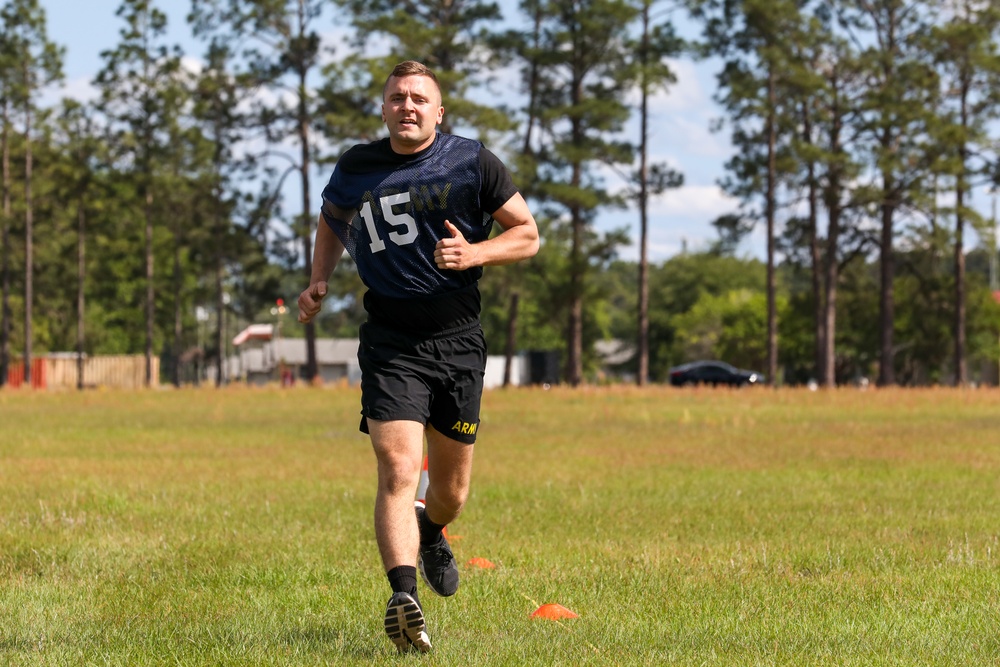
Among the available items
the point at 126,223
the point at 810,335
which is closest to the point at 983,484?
the point at 126,223

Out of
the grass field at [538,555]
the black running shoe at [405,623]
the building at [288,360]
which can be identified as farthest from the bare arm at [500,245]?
the building at [288,360]

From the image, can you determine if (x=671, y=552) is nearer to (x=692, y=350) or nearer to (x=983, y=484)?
(x=983, y=484)

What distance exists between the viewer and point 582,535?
30.1 feet

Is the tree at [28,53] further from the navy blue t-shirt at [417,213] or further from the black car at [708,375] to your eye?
the navy blue t-shirt at [417,213]

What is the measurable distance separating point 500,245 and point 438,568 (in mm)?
1550

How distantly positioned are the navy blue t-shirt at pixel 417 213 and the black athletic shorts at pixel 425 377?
0.26 feet

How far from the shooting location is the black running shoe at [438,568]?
6.06 meters

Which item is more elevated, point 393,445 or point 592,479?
point 393,445

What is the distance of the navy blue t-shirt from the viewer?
18.1 ft

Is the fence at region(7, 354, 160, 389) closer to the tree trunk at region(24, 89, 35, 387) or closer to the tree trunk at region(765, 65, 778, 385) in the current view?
the tree trunk at region(24, 89, 35, 387)

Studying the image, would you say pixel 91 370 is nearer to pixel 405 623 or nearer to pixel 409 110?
pixel 409 110

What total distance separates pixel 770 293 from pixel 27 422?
31.6m

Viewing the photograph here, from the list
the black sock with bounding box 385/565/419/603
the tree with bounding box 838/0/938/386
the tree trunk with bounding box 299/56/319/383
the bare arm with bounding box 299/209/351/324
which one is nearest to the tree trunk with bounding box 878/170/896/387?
the tree with bounding box 838/0/938/386

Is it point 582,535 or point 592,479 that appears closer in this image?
point 582,535
